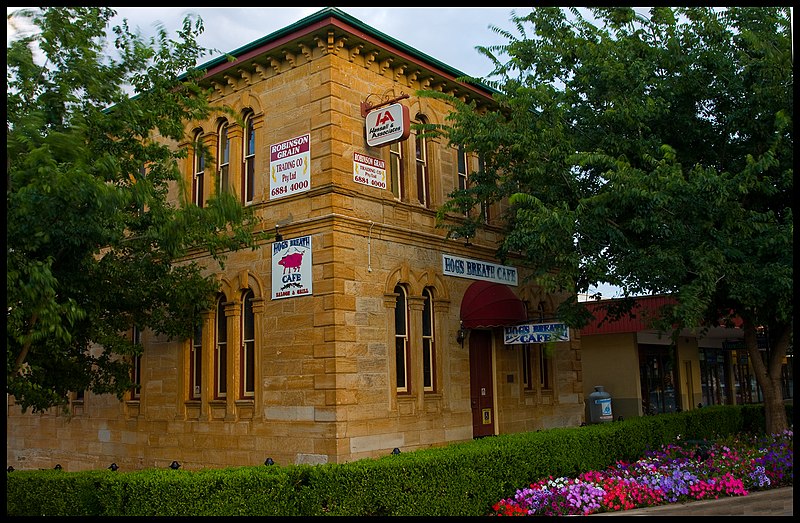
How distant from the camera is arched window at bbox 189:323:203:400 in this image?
53.1 ft

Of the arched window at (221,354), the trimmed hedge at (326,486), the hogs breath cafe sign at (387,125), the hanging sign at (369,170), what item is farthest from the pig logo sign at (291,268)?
the trimmed hedge at (326,486)

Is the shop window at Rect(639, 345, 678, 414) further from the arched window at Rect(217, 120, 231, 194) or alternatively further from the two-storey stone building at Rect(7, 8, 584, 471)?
the arched window at Rect(217, 120, 231, 194)

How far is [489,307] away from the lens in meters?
16.1

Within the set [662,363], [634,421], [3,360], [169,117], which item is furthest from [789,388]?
[3,360]

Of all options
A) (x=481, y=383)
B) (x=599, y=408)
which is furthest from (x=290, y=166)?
(x=599, y=408)

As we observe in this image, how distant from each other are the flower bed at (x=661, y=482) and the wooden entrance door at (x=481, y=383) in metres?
4.60

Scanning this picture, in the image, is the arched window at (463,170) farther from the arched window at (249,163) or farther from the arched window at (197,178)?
the arched window at (197,178)

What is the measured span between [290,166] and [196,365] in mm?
4966

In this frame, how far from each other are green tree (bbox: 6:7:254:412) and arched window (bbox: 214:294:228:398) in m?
2.04

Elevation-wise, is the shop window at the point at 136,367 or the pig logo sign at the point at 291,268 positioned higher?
the pig logo sign at the point at 291,268

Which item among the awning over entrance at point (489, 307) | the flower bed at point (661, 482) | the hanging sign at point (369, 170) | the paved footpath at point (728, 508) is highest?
the hanging sign at point (369, 170)

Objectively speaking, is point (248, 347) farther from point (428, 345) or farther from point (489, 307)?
point (489, 307)

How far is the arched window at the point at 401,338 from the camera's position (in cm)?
1507

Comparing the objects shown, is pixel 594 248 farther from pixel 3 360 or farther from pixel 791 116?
pixel 3 360
